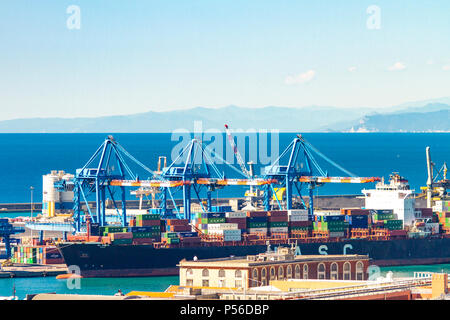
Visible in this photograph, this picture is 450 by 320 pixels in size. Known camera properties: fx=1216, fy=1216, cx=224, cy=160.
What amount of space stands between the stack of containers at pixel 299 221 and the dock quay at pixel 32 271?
66.3ft

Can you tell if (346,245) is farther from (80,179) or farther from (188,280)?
(188,280)

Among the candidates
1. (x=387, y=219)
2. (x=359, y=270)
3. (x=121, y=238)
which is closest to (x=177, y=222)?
(x=121, y=238)

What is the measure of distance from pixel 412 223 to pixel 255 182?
15640 millimetres

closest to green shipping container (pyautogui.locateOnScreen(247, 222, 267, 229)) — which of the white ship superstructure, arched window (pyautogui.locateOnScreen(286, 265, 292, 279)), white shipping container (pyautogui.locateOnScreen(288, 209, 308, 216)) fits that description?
white shipping container (pyautogui.locateOnScreen(288, 209, 308, 216))

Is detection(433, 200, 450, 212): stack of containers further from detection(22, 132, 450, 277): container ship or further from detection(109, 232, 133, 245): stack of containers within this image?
detection(109, 232, 133, 245): stack of containers

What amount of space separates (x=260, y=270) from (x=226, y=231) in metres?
29.9

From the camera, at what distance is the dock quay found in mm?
95375

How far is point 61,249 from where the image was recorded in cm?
9856

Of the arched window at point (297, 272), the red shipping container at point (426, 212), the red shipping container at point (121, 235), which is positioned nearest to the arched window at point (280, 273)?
the arched window at point (297, 272)

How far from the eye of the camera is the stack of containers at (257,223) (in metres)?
104

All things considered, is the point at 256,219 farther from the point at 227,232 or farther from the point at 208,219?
the point at 208,219
